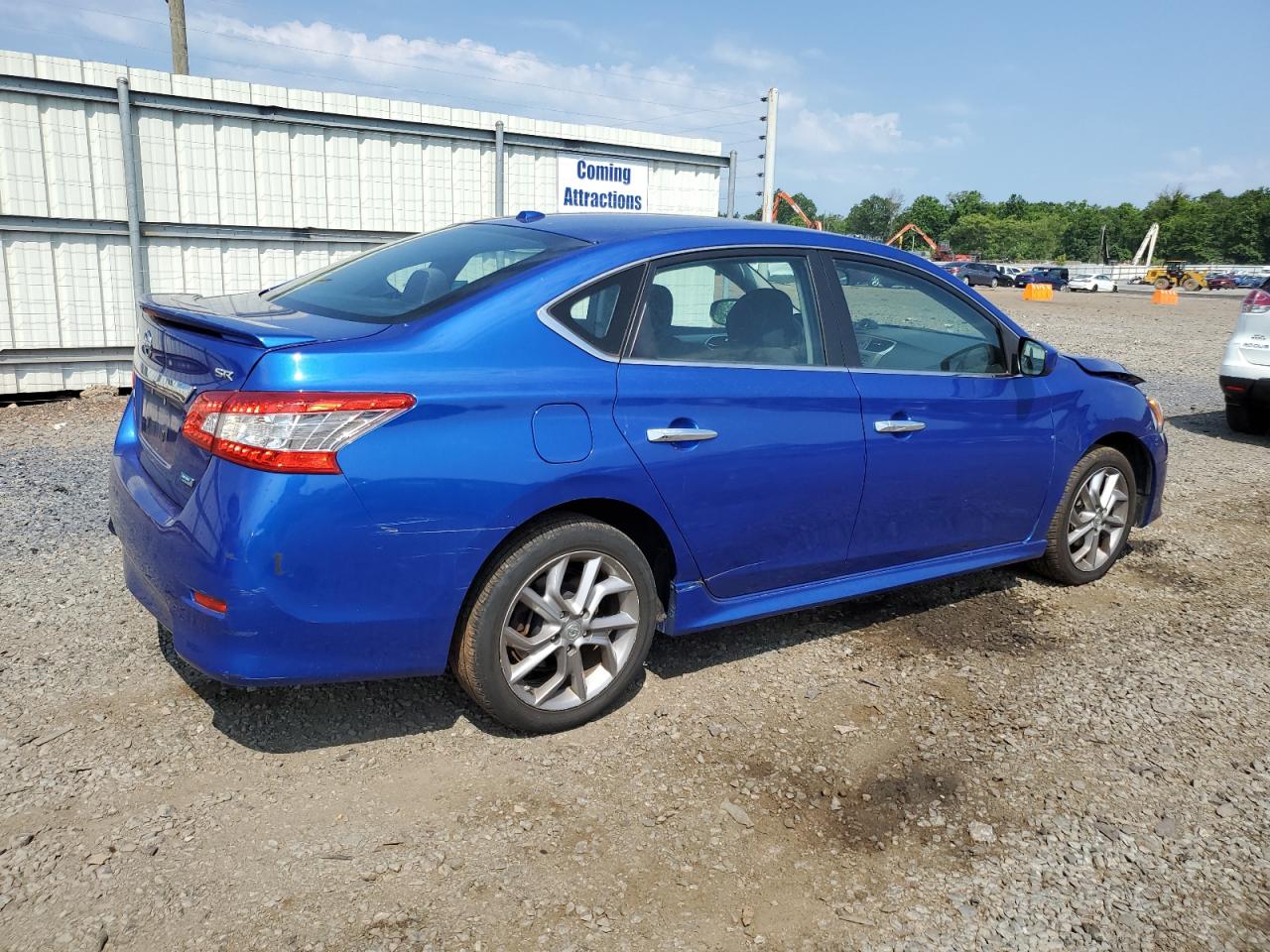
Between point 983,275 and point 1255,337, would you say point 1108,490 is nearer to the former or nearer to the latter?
point 1255,337

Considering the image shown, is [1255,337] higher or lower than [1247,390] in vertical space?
higher

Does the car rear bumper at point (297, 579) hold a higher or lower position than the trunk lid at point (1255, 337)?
lower

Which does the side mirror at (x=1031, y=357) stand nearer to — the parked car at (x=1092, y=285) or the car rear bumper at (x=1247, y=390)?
the car rear bumper at (x=1247, y=390)

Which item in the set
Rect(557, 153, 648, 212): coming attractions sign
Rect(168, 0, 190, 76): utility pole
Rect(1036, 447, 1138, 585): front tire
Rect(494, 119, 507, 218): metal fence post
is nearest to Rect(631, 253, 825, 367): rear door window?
Rect(1036, 447, 1138, 585): front tire

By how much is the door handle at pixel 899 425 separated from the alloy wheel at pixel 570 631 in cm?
122

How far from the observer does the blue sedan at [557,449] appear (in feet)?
9.32

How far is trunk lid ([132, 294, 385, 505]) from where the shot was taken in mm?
2910

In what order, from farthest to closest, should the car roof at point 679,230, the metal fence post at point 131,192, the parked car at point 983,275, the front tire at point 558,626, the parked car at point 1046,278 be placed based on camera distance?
1. the parked car at point 983,275
2. the parked car at point 1046,278
3. the metal fence post at point 131,192
4. the car roof at point 679,230
5. the front tire at point 558,626

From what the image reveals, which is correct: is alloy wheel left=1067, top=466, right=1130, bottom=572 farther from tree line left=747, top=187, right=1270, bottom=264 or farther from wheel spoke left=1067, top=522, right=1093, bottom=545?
tree line left=747, top=187, right=1270, bottom=264

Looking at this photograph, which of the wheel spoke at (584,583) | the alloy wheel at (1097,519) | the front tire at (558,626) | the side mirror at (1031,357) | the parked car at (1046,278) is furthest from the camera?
the parked car at (1046,278)

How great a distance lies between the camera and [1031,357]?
4.57m

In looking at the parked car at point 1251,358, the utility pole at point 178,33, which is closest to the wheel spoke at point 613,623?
the parked car at point 1251,358

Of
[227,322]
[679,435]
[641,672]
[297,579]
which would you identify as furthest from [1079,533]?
[227,322]

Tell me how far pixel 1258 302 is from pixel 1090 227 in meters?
131
